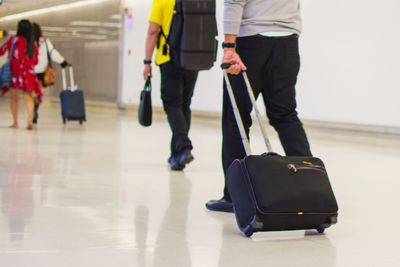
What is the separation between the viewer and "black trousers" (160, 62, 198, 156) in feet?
17.3

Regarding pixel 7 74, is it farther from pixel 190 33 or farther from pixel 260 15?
pixel 260 15

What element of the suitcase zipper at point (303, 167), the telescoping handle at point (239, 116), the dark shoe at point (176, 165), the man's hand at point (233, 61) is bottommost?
the dark shoe at point (176, 165)

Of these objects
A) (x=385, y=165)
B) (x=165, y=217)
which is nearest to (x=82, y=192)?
(x=165, y=217)

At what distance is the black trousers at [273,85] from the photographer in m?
3.40

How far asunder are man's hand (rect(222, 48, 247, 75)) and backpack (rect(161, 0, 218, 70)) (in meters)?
1.75

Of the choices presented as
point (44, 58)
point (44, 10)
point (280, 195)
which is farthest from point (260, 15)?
point (44, 10)

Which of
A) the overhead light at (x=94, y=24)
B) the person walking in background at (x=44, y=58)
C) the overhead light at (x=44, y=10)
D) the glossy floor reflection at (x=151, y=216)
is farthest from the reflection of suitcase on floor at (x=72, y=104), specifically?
the overhead light at (x=44, y=10)

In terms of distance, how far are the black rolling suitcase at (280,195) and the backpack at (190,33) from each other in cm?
221

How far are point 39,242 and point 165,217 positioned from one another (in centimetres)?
81

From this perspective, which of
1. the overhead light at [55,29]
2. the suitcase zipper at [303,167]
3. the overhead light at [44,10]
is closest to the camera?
the suitcase zipper at [303,167]

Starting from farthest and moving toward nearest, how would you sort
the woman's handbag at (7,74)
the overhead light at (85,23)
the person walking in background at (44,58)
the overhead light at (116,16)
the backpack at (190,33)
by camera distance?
the overhead light at (85,23), the overhead light at (116,16), the person walking in background at (44,58), the woman's handbag at (7,74), the backpack at (190,33)

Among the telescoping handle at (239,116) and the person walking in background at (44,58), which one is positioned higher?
the telescoping handle at (239,116)

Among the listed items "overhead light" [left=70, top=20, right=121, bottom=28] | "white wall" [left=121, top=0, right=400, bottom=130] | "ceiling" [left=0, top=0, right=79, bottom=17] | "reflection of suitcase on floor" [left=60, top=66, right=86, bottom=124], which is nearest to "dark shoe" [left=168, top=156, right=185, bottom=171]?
"white wall" [left=121, top=0, right=400, bottom=130]

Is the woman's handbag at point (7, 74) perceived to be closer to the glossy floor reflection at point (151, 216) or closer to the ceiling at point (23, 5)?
the glossy floor reflection at point (151, 216)
